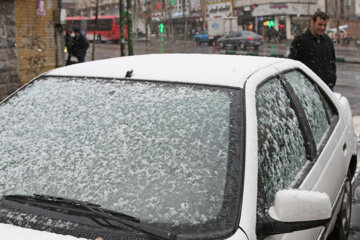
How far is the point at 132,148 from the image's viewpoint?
191 cm

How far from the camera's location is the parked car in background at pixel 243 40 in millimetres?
35406

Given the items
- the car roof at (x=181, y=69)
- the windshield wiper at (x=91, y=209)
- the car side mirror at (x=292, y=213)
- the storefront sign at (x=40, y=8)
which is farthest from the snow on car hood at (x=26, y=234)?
the storefront sign at (x=40, y=8)

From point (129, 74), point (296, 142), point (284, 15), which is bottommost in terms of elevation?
point (296, 142)

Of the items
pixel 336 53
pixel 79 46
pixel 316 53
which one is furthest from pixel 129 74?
pixel 336 53

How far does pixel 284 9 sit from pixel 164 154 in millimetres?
50928

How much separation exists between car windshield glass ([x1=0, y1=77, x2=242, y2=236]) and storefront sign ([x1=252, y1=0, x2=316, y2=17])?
50543 millimetres

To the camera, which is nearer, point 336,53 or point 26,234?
point 26,234

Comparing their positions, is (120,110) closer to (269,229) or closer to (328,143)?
(269,229)

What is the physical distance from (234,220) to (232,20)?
4524 cm

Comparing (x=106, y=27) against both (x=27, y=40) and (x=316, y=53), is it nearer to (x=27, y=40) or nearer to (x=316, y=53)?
(x=27, y=40)

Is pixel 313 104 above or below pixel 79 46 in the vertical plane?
below

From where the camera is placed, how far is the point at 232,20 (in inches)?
1789

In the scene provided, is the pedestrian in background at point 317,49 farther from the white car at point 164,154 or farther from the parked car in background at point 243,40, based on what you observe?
the parked car in background at point 243,40

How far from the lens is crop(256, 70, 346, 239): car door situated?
6.50ft
